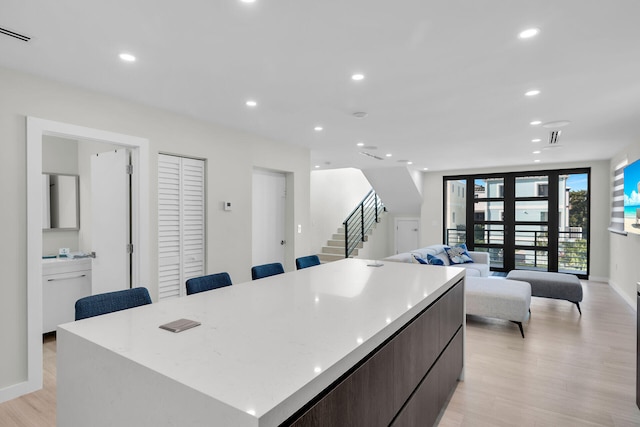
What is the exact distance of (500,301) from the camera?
13.5ft

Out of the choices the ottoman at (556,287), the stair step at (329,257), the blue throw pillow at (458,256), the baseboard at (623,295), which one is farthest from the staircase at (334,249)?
the baseboard at (623,295)

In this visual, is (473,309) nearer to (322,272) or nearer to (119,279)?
(322,272)

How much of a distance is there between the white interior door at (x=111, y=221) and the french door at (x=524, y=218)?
24.7 feet

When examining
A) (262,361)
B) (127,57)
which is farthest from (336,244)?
(262,361)

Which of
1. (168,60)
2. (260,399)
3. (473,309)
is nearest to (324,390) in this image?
(260,399)

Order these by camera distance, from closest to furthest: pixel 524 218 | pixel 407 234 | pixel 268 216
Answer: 1. pixel 268 216
2. pixel 524 218
3. pixel 407 234

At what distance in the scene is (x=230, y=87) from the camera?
312 cm

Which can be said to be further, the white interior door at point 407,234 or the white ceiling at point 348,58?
the white interior door at point 407,234

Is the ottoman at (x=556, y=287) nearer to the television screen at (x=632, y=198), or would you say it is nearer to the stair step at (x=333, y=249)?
the television screen at (x=632, y=198)

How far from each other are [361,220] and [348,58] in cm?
708

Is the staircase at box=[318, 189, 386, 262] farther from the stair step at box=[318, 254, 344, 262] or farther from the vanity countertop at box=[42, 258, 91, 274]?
the vanity countertop at box=[42, 258, 91, 274]

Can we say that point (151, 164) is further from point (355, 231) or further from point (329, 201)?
point (355, 231)

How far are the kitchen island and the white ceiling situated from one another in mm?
1557

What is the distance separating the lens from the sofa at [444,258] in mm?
5527
